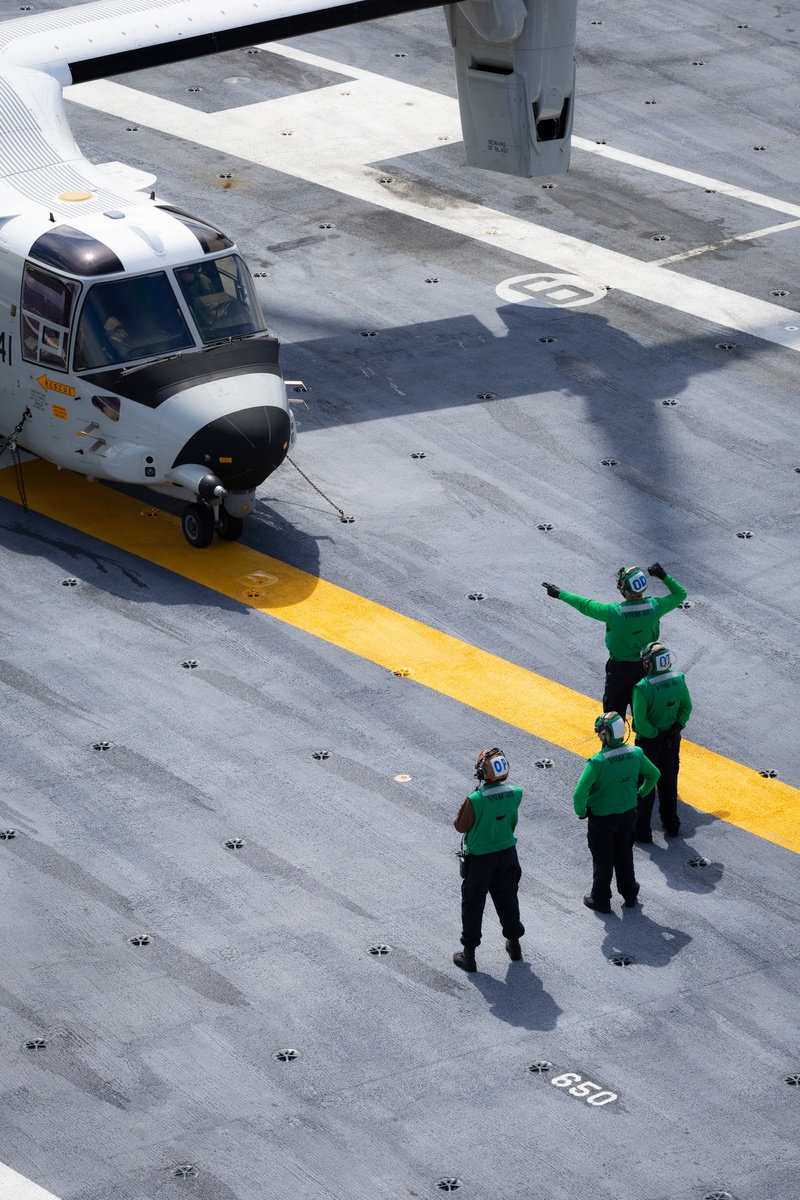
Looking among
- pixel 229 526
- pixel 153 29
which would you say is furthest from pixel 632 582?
pixel 153 29

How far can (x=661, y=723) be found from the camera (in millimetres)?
14812

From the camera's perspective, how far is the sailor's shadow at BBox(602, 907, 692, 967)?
13.6m

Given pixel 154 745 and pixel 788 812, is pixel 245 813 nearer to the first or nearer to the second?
pixel 154 745

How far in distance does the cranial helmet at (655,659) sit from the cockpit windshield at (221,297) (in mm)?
6393

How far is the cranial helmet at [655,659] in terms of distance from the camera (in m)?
14.7

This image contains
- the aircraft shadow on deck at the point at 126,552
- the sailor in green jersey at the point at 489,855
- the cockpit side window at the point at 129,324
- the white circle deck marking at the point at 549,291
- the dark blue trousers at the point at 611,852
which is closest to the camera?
the sailor in green jersey at the point at 489,855

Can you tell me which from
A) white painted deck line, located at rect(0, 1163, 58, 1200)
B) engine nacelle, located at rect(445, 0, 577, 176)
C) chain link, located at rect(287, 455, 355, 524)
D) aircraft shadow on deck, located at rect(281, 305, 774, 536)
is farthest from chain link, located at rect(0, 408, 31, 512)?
white painted deck line, located at rect(0, 1163, 58, 1200)

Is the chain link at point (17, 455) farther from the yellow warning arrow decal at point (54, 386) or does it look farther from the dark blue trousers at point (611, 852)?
the dark blue trousers at point (611, 852)

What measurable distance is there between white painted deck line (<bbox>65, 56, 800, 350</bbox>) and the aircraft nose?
776 centimetres

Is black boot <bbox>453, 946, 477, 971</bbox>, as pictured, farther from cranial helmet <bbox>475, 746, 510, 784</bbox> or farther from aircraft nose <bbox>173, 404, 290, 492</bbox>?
aircraft nose <bbox>173, 404, 290, 492</bbox>

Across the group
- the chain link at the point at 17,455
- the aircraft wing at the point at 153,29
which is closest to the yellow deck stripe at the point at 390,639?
the chain link at the point at 17,455

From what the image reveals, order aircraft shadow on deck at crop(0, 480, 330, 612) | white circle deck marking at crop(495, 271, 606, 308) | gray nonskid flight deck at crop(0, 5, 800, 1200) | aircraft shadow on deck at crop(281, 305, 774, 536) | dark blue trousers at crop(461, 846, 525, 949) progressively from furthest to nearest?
1. white circle deck marking at crop(495, 271, 606, 308)
2. aircraft shadow on deck at crop(281, 305, 774, 536)
3. aircraft shadow on deck at crop(0, 480, 330, 612)
4. dark blue trousers at crop(461, 846, 525, 949)
5. gray nonskid flight deck at crop(0, 5, 800, 1200)

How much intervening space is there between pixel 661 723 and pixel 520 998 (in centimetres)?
269

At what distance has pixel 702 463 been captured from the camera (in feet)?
67.6
